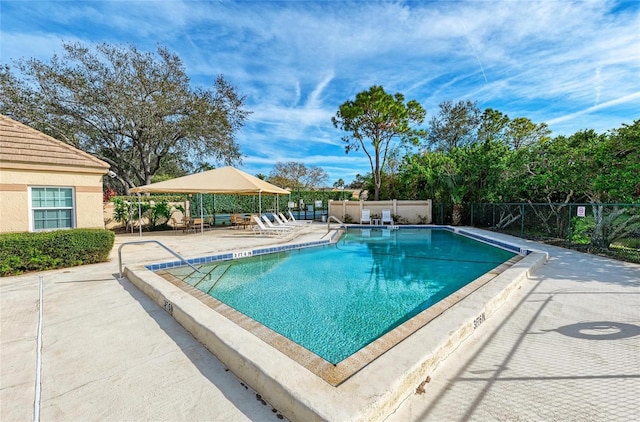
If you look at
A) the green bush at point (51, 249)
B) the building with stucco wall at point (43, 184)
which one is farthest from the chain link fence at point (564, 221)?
the building with stucco wall at point (43, 184)

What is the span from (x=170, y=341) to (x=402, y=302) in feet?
12.9

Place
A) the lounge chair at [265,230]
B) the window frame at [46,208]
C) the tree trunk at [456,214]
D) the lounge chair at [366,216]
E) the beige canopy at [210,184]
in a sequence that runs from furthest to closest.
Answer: the lounge chair at [366,216], the tree trunk at [456,214], the lounge chair at [265,230], the beige canopy at [210,184], the window frame at [46,208]

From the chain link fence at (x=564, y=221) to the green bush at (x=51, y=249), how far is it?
14325 mm

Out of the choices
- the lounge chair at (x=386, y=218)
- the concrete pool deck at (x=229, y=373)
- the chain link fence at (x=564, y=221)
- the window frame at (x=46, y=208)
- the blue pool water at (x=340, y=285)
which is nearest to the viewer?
the concrete pool deck at (x=229, y=373)

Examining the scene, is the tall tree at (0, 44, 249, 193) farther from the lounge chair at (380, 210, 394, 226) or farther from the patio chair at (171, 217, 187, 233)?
the lounge chair at (380, 210, 394, 226)

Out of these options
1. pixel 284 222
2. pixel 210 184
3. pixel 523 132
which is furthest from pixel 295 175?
pixel 210 184

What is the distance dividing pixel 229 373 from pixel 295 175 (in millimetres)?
41245

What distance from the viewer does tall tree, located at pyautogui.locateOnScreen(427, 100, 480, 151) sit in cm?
2616

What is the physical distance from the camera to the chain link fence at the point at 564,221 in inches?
347

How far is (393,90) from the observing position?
2064 centimetres

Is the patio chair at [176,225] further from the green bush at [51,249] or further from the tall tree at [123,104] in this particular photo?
the green bush at [51,249]

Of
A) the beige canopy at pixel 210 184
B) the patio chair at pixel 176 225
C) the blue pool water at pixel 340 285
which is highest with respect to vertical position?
the beige canopy at pixel 210 184

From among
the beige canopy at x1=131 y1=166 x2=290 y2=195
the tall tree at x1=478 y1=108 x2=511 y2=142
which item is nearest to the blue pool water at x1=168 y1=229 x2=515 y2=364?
the beige canopy at x1=131 y1=166 x2=290 y2=195

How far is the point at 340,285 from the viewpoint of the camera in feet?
20.9
